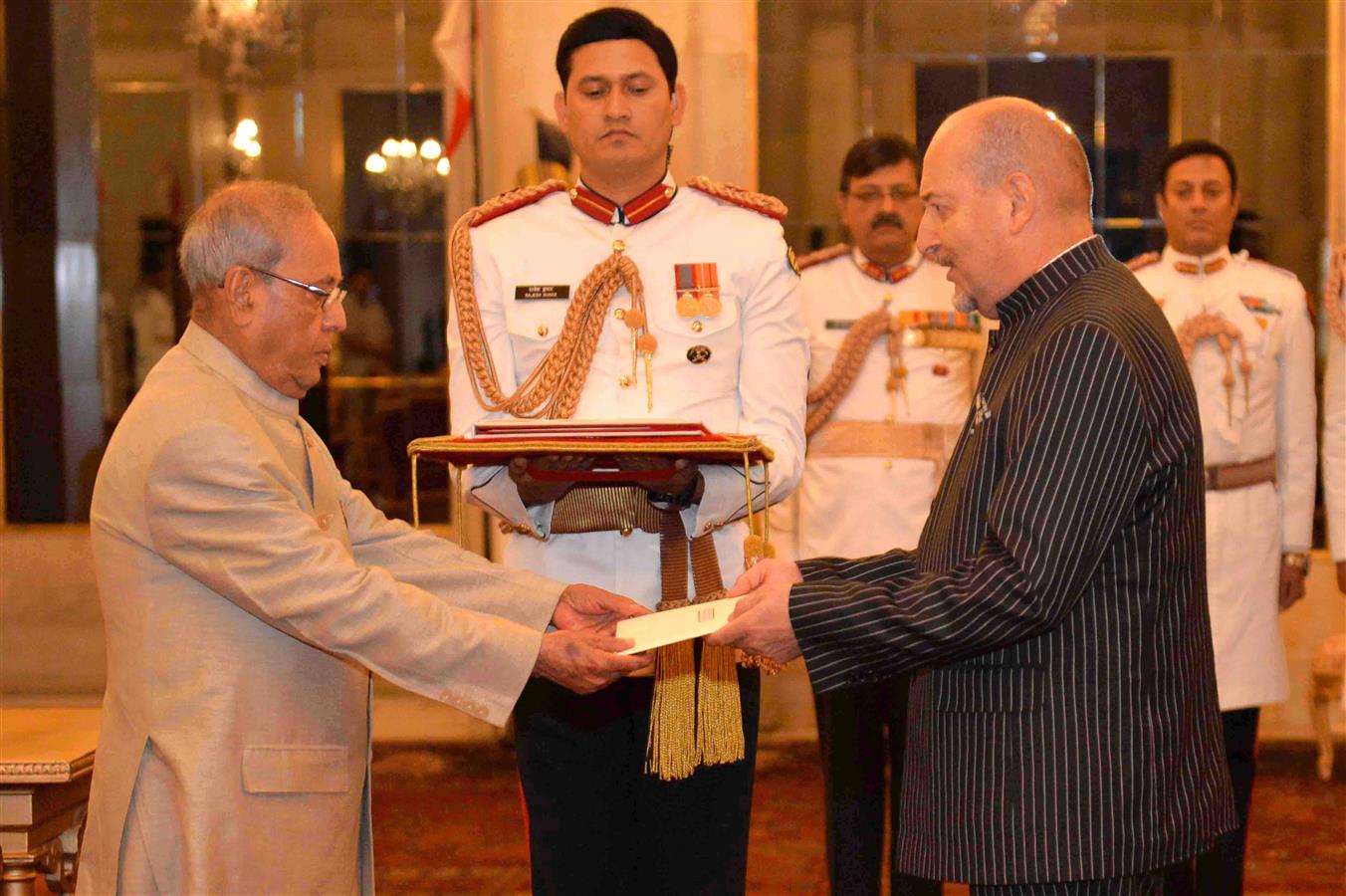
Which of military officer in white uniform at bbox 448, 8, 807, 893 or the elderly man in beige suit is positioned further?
military officer in white uniform at bbox 448, 8, 807, 893

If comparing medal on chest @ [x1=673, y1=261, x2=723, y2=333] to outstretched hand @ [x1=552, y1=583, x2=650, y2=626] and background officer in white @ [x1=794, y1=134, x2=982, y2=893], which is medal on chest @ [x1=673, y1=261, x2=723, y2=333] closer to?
outstretched hand @ [x1=552, y1=583, x2=650, y2=626]

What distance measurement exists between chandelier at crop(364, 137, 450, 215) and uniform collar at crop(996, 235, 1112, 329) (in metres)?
5.09

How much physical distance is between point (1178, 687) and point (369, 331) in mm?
5507

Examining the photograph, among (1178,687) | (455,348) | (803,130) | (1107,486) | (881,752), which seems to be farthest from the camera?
(803,130)

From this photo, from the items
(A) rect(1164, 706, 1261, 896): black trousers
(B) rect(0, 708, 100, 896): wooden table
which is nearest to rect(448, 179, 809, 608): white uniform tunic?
(B) rect(0, 708, 100, 896): wooden table

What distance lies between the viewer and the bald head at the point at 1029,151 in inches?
89.9

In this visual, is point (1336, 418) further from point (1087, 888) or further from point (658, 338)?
point (1087, 888)

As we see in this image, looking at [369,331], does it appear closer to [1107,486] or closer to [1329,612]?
[1329,612]

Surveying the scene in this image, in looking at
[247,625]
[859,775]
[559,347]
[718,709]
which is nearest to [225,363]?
[247,625]

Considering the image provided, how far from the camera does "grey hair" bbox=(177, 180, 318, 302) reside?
241cm

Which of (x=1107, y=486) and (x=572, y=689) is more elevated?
(x=1107, y=486)

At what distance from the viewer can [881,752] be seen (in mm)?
3947

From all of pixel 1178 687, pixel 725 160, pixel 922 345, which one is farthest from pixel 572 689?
pixel 725 160

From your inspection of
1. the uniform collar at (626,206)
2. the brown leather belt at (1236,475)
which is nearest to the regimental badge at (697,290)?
the uniform collar at (626,206)
